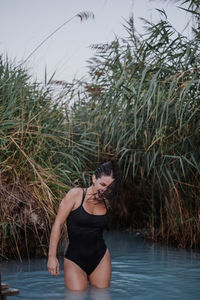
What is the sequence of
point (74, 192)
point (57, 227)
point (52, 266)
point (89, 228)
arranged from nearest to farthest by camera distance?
point (52, 266)
point (57, 227)
point (74, 192)
point (89, 228)

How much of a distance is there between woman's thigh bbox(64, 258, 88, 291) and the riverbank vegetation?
1177 millimetres

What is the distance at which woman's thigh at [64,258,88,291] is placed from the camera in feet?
13.2

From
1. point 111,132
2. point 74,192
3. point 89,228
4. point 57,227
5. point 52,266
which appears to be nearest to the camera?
point 52,266

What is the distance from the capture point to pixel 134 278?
507cm

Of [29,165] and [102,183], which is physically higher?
[29,165]

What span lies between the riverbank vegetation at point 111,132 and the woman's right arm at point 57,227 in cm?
131

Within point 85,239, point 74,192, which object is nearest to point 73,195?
point 74,192

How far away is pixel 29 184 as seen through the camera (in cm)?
537

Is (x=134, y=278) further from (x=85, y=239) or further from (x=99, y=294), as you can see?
(x=85, y=239)

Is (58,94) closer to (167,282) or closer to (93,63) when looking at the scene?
(93,63)

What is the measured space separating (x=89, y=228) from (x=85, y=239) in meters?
0.10

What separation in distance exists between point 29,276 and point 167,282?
1362 mm

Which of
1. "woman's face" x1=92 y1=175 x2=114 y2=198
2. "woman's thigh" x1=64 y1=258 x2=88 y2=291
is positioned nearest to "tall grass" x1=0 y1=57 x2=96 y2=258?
"woman's thigh" x1=64 y1=258 x2=88 y2=291

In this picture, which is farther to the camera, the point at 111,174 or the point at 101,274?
the point at 101,274
